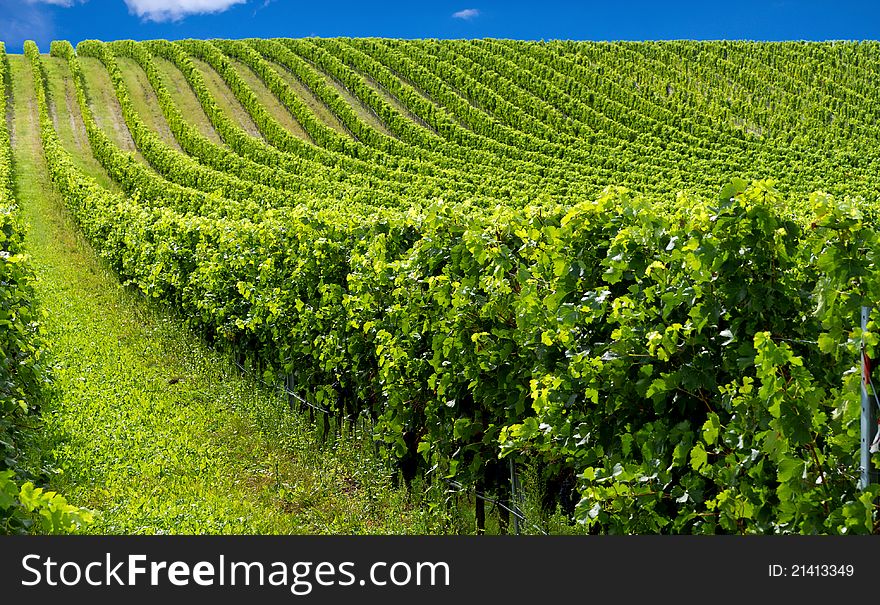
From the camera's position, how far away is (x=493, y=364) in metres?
6.73

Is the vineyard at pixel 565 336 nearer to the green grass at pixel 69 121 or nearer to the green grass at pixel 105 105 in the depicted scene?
the green grass at pixel 69 121

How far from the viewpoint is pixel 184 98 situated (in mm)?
→ 66625

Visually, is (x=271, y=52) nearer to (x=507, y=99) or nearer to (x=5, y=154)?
(x=507, y=99)

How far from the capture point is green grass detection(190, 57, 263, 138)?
6066 cm

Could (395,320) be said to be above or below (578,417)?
above

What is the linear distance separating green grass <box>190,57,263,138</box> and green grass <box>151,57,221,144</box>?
1.58 meters

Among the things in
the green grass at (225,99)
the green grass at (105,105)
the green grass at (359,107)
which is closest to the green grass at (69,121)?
the green grass at (105,105)

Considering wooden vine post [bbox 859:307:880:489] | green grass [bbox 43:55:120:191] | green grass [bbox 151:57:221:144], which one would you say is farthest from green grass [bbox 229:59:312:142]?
wooden vine post [bbox 859:307:880:489]

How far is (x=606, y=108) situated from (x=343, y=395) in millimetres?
60301

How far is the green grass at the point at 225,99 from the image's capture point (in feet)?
199

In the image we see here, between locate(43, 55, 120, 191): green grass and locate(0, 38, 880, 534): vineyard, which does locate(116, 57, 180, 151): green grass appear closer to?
locate(43, 55, 120, 191): green grass

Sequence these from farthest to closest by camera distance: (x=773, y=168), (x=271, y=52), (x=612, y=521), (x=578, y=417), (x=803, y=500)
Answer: (x=271, y=52)
(x=773, y=168)
(x=578, y=417)
(x=612, y=521)
(x=803, y=500)

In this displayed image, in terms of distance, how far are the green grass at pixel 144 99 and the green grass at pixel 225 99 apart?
14.4 feet

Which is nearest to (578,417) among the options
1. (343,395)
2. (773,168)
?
(343,395)
